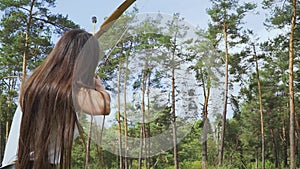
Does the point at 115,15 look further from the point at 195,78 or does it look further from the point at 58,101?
the point at 195,78

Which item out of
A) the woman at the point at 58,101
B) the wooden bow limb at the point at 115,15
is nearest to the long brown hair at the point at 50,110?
the woman at the point at 58,101

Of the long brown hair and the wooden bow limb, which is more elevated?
the wooden bow limb

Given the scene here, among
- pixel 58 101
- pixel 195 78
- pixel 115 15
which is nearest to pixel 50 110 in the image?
pixel 58 101

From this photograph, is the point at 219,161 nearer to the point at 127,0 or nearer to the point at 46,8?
the point at 46,8

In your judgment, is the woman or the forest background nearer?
the woman

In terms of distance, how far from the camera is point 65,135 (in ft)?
2.15

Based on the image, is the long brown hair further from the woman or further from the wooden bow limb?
the wooden bow limb

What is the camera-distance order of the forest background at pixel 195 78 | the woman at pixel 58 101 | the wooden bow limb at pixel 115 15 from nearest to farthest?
the woman at pixel 58 101 < the wooden bow limb at pixel 115 15 < the forest background at pixel 195 78

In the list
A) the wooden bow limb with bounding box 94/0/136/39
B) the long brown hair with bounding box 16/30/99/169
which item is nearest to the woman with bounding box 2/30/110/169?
the long brown hair with bounding box 16/30/99/169

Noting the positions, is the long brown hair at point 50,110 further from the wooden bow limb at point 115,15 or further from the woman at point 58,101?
the wooden bow limb at point 115,15

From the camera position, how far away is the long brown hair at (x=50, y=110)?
25.6 inches

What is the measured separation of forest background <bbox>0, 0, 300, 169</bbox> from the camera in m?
1.10

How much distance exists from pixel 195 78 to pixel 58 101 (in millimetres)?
860

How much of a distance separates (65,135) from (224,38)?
8.50 meters
